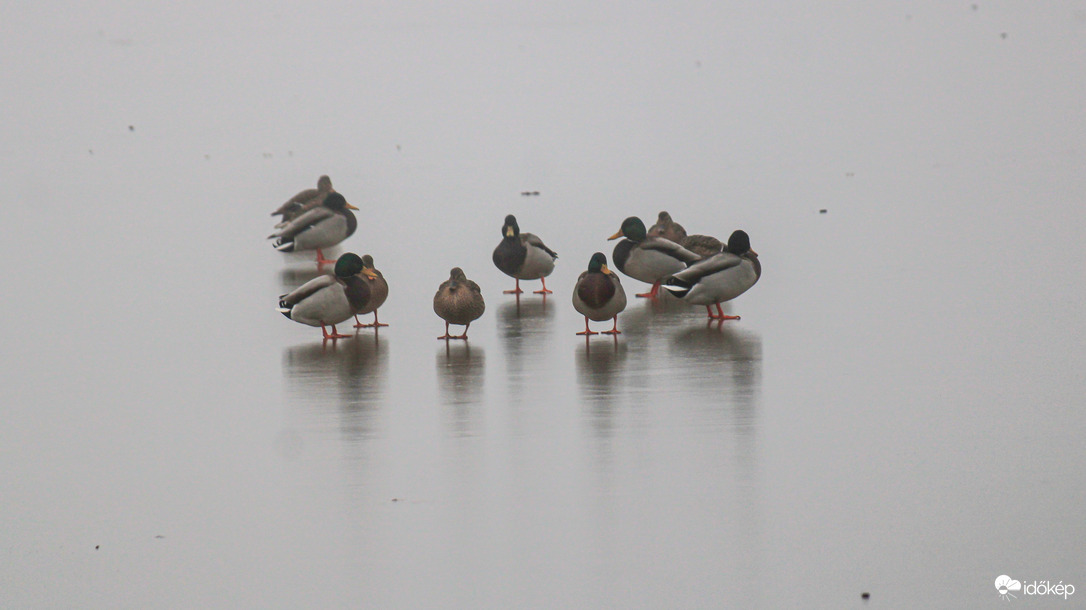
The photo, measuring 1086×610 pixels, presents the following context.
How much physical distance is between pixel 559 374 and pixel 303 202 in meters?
5.48

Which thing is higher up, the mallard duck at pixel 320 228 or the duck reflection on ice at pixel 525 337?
the mallard duck at pixel 320 228

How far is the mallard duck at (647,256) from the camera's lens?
9.27m

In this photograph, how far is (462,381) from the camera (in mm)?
7230

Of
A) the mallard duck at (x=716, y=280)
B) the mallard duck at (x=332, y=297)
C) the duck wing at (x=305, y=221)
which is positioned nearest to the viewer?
the mallard duck at (x=332, y=297)

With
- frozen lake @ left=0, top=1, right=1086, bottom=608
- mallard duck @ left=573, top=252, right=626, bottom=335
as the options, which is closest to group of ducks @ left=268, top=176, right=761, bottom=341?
mallard duck @ left=573, top=252, right=626, bottom=335

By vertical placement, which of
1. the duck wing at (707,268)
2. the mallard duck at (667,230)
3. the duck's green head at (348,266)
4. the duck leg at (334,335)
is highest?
the mallard duck at (667,230)

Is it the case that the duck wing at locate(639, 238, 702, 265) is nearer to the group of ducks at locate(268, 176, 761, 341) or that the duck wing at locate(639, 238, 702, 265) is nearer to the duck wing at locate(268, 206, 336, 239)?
the group of ducks at locate(268, 176, 761, 341)

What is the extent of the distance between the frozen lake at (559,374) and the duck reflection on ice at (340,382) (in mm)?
35

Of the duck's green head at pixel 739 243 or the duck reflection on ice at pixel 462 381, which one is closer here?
the duck reflection on ice at pixel 462 381

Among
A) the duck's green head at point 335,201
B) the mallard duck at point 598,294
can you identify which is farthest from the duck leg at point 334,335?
the duck's green head at point 335,201

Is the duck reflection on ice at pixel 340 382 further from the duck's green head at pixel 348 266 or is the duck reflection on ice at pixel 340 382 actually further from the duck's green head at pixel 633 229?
the duck's green head at pixel 633 229

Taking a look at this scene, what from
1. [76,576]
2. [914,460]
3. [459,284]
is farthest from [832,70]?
[76,576]

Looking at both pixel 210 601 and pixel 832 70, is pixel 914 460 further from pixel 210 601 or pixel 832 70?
pixel 832 70

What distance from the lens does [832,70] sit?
21.5m
